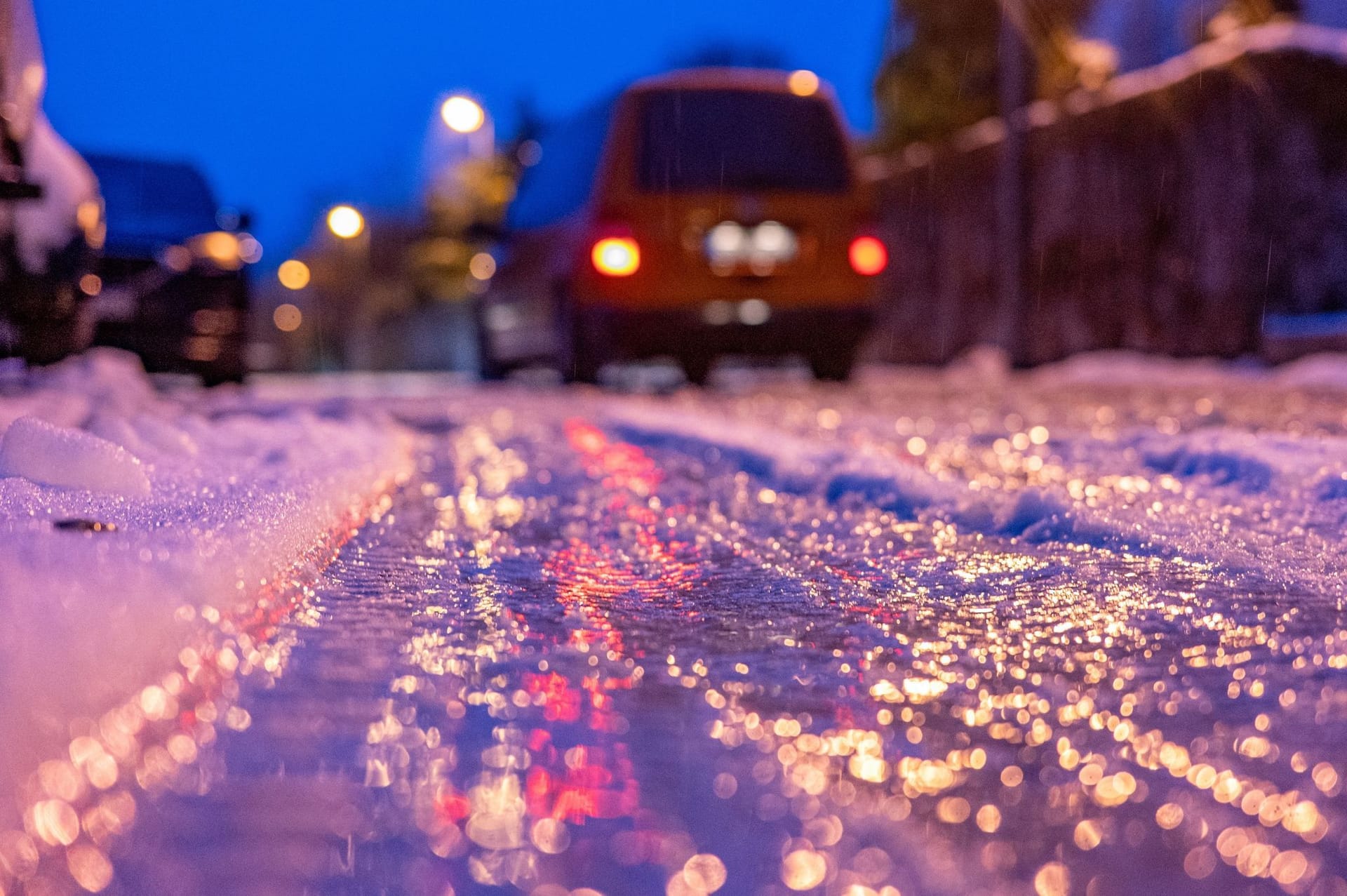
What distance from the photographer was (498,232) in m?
12.5

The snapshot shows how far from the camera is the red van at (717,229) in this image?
10.4m

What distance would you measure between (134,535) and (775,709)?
1374 millimetres

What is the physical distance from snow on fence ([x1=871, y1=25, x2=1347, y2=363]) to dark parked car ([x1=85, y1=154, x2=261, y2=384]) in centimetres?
687

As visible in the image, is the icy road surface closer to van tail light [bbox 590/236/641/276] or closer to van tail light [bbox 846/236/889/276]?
van tail light [bbox 590/236/641/276]

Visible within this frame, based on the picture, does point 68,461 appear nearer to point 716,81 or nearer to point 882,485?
point 882,485

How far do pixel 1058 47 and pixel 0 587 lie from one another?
65.7 ft

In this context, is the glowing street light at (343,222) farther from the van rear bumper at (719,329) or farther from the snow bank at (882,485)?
the snow bank at (882,485)

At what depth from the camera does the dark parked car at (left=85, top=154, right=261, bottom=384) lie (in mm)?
10922

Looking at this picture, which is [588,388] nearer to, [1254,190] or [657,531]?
[1254,190]

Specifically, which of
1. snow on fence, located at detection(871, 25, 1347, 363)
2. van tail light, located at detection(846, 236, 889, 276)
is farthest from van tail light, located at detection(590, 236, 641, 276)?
snow on fence, located at detection(871, 25, 1347, 363)

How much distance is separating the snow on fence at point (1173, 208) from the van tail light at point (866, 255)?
9.09 ft

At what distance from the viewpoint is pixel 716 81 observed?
10516mm

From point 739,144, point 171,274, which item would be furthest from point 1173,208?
point 171,274

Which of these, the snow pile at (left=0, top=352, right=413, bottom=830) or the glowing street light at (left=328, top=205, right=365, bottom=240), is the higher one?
the glowing street light at (left=328, top=205, right=365, bottom=240)
